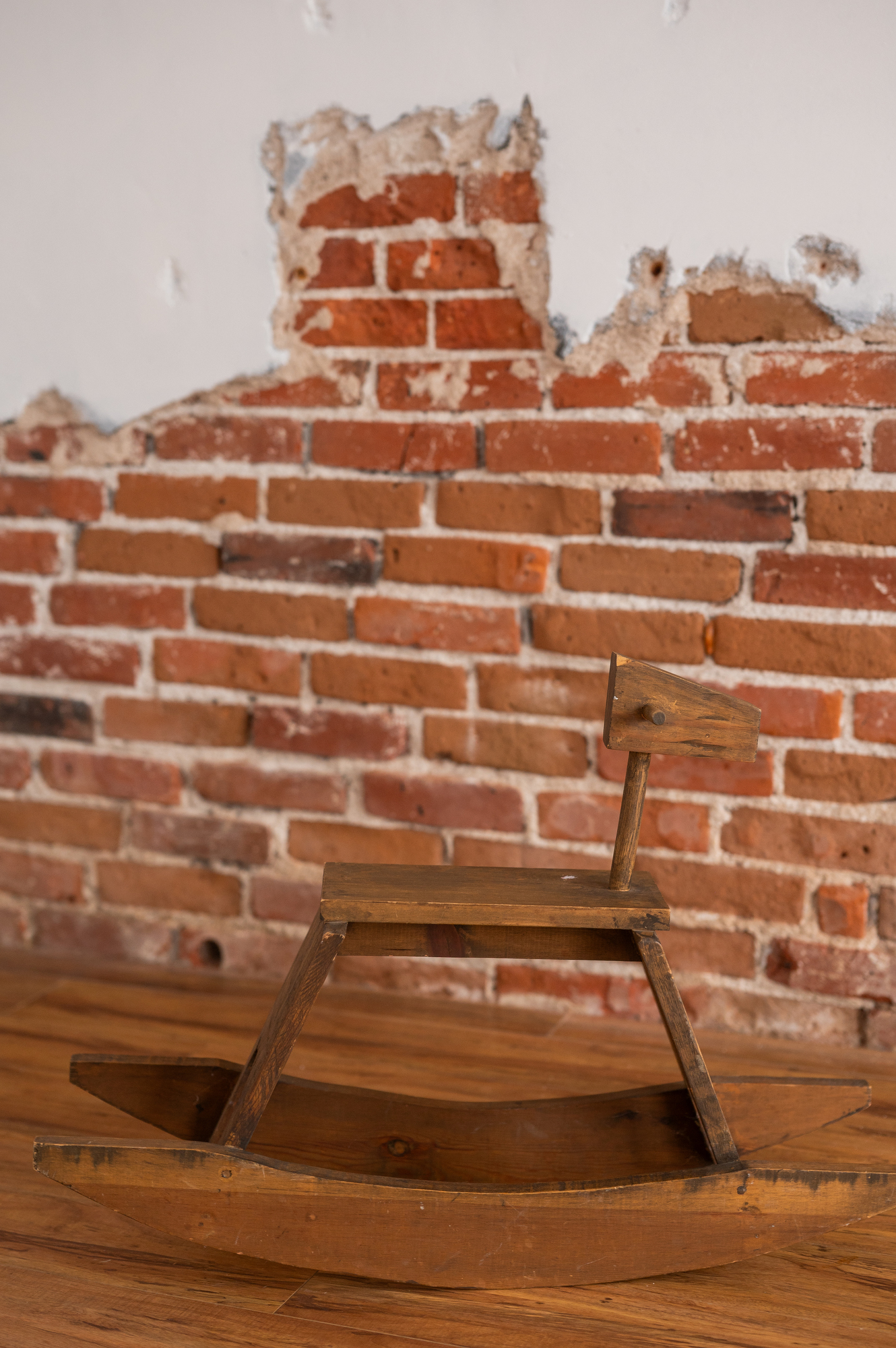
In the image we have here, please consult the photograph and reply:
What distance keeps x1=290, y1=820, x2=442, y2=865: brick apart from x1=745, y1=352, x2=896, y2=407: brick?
780 mm

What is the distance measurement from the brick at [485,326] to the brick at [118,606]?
56 centimetres

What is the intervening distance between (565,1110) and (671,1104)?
113 millimetres

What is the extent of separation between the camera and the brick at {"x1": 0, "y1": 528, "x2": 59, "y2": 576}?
1.75 m

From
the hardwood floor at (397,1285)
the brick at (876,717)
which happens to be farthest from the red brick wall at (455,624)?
the hardwood floor at (397,1285)

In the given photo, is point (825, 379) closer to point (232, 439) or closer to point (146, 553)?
point (232, 439)

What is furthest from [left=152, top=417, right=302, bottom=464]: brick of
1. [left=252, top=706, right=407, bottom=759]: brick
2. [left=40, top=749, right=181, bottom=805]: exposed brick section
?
[left=40, top=749, right=181, bottom=805]: exposed brick section

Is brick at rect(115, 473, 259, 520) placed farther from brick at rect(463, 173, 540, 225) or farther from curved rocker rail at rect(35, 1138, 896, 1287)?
curved rocker rail at rect(35, 1138, 896, 1287)

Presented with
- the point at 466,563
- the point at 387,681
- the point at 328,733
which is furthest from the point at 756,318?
the point at 328,733

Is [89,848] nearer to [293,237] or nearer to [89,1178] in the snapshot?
[89,1178]

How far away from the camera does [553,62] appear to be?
4.77 feet

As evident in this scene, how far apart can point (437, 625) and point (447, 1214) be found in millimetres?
823

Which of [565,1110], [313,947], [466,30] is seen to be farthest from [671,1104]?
[466,30]

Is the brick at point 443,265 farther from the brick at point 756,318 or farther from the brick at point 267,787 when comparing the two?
the brick at point 267,787

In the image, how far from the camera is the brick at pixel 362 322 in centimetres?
156
